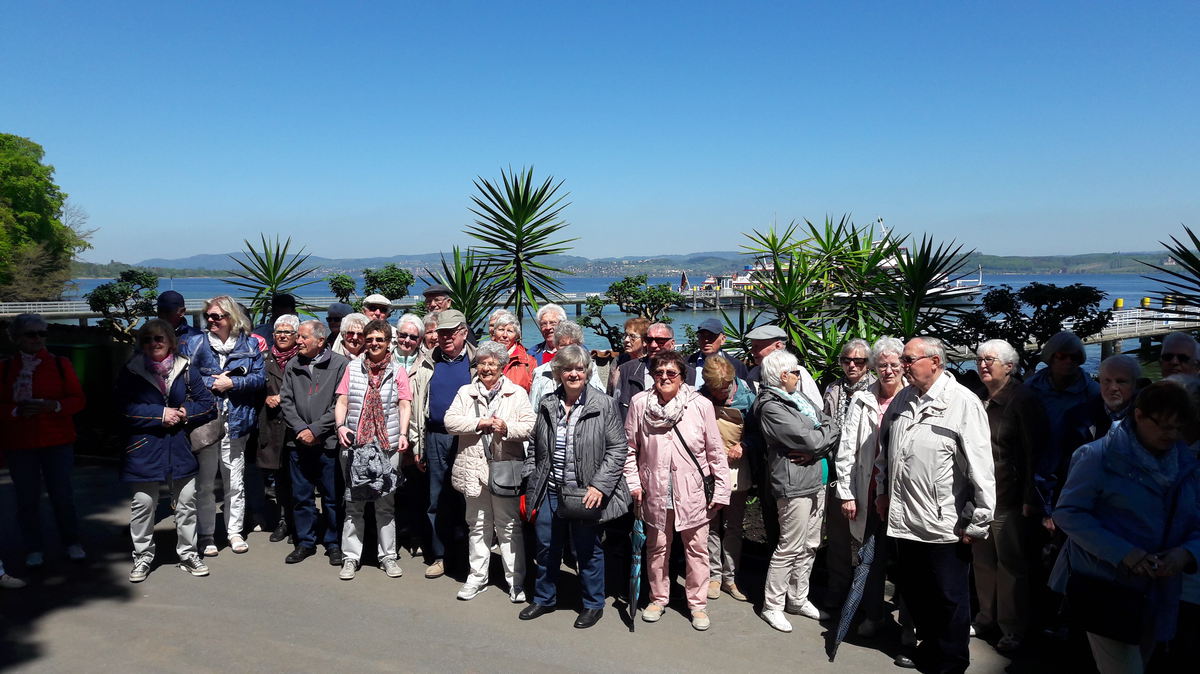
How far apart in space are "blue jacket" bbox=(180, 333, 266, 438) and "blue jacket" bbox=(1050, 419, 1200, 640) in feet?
16.2

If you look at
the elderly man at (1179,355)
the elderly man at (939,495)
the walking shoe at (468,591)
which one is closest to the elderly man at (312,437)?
the walking shoe at (468,591)

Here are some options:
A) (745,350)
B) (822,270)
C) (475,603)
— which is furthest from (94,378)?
(822,270)

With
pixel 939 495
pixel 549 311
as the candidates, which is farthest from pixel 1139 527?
pixel 549 311

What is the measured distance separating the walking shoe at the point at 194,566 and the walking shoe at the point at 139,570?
212mm

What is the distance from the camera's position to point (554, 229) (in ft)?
26.3

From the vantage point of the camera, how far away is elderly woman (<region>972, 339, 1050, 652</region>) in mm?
3777

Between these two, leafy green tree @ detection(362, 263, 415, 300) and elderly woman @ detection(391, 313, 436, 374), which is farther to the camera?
leafy green tree @ detection(362, 263, 415, 300)

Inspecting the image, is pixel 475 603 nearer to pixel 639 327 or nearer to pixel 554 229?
pixel 639 327

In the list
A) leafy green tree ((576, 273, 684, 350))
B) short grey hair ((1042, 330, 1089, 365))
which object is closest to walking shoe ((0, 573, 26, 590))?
short grey hair ((1042, 330, 1089, 365))

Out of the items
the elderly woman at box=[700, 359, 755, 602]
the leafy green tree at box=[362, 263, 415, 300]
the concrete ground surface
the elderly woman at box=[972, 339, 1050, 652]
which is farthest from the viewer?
the leafy green tree at box=[362, 263, 415, 300]

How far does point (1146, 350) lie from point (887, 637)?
295 centimetres

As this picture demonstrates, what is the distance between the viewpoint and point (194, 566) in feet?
15.6

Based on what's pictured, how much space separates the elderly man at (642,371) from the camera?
475 centimetres

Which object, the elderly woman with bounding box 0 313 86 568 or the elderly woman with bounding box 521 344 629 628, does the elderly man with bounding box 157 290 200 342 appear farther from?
the elderly woman with bounding box 521 344 629 628
